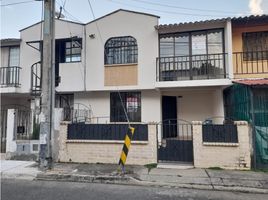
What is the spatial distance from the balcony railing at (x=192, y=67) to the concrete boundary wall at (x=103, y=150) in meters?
4.12

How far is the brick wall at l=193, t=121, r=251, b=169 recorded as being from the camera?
7363mm

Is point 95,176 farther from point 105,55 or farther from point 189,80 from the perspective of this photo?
point 105,55

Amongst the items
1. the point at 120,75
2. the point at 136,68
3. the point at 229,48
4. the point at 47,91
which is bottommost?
the point at 47,91

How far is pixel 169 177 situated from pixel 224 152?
228 centimetres

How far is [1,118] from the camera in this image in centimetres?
1012

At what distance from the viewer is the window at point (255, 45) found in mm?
10688

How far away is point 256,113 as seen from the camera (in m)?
7.78

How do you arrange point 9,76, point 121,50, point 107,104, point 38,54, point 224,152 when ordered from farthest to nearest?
point 9,76 → point 38,54 → point 107,104 → point 121,50 → point 224,152

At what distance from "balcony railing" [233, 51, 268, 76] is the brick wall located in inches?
164

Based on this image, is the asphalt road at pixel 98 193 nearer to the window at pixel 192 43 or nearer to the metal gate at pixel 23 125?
the metal gate at pixel 23 125

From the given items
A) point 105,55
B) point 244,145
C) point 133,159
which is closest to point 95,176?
point 133,159

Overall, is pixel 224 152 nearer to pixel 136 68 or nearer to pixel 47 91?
pixel 136 68

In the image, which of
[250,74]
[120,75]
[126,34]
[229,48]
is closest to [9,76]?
[120,75]

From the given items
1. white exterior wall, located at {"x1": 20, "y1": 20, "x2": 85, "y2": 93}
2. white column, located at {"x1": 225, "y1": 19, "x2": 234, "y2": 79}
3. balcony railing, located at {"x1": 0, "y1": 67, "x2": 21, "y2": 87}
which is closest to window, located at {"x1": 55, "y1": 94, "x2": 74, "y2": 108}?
white exterior wall, located at {"x1": 20, "y1": 20, "x2": 85, "y2": 93}
